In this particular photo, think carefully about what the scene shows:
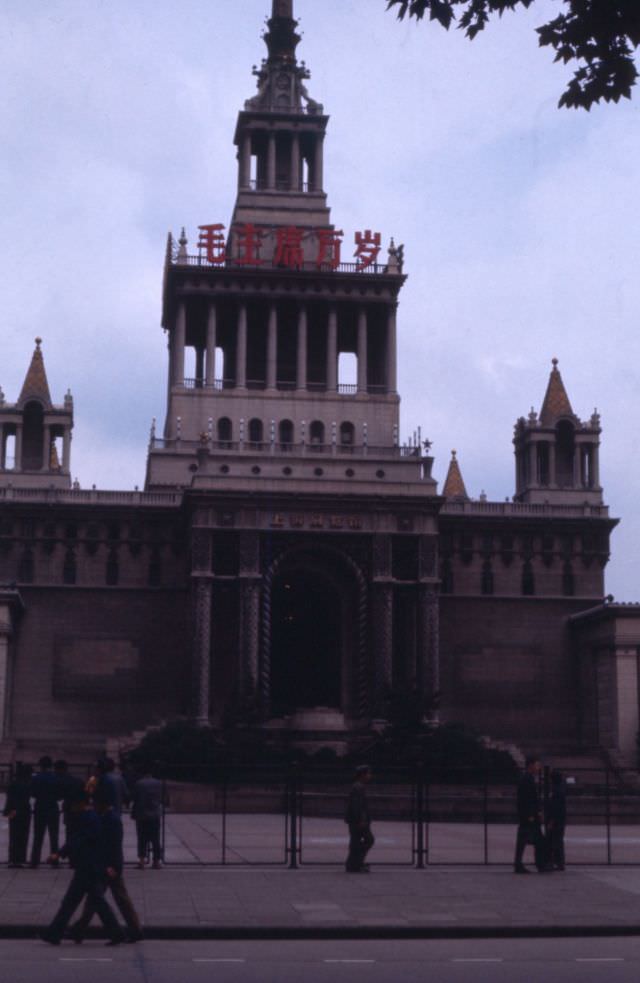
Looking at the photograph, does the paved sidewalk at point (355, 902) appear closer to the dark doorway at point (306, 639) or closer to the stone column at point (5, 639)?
the stone column at point (5, 639)

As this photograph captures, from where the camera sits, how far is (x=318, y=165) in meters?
102

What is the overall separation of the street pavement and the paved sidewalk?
2cm

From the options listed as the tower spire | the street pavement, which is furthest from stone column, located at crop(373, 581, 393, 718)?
the tower spire

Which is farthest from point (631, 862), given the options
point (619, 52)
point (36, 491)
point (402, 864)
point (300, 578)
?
point (36, 491)

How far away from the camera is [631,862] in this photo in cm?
3422

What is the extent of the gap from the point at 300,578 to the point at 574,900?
60.2m

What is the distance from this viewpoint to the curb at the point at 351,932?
22.3 metres

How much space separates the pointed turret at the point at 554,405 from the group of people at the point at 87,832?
215ft

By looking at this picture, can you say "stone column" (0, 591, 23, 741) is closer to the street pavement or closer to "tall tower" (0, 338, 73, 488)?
"tall tower" (0, 338, 73, 488)

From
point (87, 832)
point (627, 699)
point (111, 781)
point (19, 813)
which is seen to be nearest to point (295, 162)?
point (627, 699)

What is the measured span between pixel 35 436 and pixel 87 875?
2954 inches

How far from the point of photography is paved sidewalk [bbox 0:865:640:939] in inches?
900

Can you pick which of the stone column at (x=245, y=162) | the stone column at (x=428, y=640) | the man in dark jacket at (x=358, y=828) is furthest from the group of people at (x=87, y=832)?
the stone column at (x=245, y=162)

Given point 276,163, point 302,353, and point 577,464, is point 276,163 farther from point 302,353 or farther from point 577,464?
point 577,464
